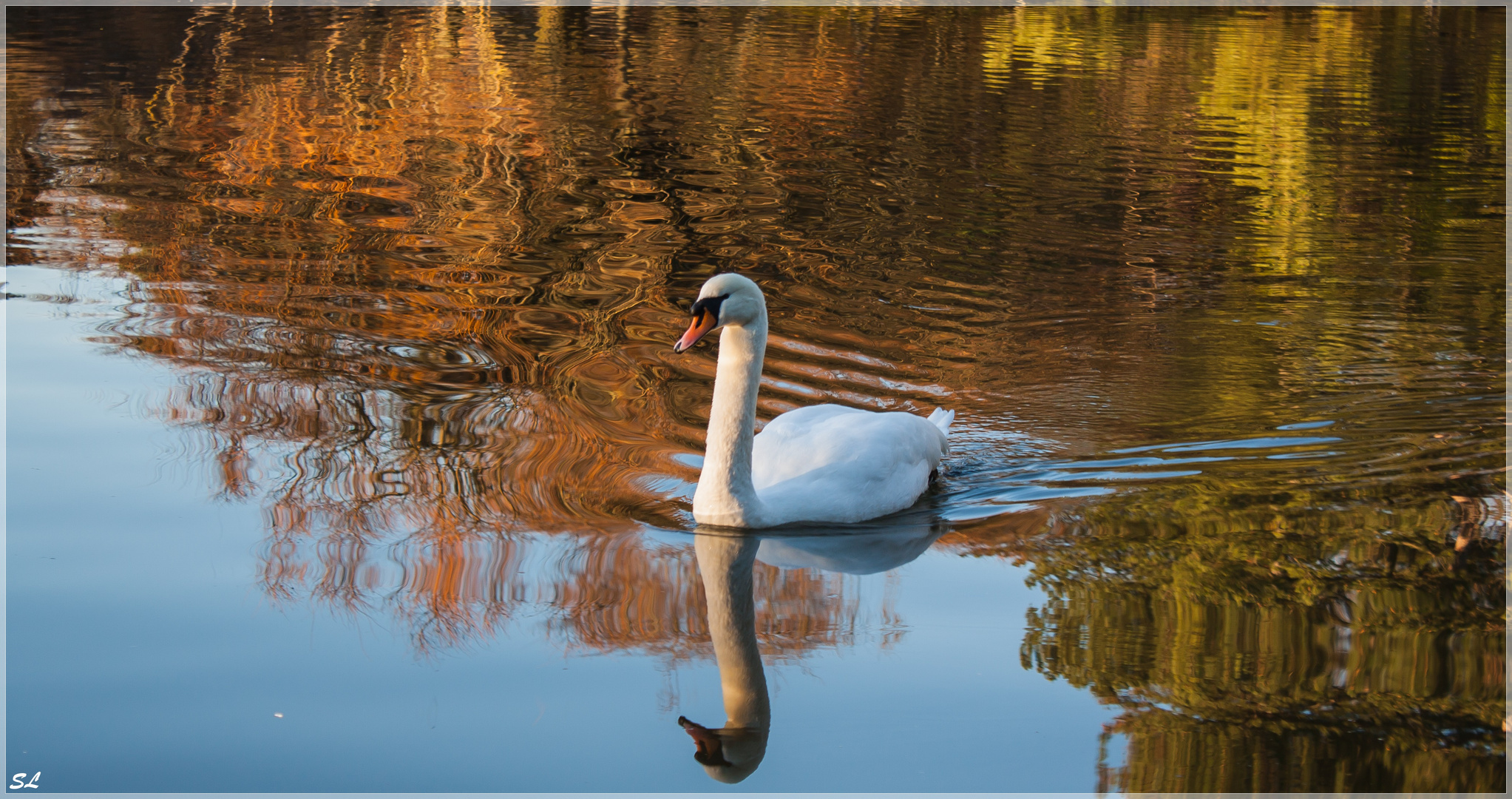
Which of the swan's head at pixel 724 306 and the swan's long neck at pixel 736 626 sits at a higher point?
the swan's head at pixel 724 306

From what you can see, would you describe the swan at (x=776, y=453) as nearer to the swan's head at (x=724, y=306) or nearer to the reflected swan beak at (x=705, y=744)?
the swan's head at (x=724, y=306)

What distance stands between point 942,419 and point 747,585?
1.94m

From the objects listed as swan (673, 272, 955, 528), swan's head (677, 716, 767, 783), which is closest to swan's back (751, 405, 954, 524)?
swan (673, 272, 955, 528)

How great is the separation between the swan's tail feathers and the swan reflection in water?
34.4 inches

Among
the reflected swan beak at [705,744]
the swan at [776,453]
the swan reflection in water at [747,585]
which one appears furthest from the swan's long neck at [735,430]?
the reflected swan beak at [705,744]

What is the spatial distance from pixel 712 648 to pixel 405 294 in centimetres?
532

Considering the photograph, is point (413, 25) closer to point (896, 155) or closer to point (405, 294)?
point (896, 155)

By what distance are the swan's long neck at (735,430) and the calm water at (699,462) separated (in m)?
0.22

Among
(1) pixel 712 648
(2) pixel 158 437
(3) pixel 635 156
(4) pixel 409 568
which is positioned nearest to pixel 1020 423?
(1) pixel 712 648

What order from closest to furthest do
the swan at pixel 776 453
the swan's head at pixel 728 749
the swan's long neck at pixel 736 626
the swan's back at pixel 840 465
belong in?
the swan's head at pixel 728 749 → the swan's long neck at pixel 736 626 → the swan at pixel 776 453 → the swan's back at pixel 840 465

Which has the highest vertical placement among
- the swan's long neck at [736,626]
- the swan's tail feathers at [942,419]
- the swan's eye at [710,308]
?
the swan's eye at [710,308]

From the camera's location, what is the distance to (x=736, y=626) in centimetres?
521

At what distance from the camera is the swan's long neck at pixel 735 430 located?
574cm

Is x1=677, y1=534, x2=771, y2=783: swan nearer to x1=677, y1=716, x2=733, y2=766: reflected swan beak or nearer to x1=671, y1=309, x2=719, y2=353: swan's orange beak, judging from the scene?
x1=677, y1=716, x2=733, y2=766: reflected swan beak
